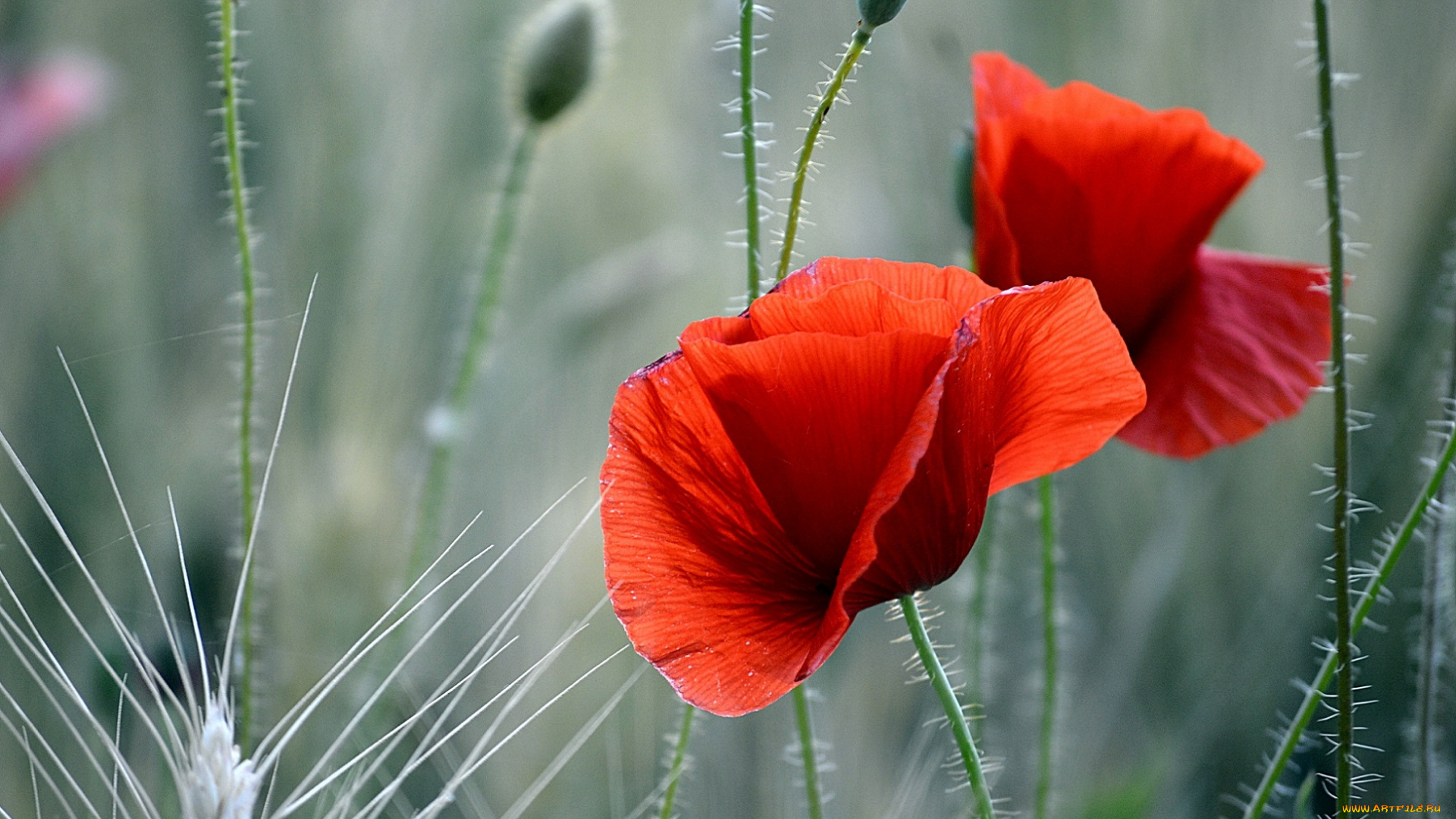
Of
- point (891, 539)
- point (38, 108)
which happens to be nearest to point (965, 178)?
point (891, 539)

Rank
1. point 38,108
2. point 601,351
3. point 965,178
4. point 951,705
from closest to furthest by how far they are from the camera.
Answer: point 951,705
point 965,178
point 38,108
point 601,351

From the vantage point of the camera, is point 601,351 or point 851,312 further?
point 601,351

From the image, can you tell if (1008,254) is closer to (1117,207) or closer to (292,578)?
(1117,207)

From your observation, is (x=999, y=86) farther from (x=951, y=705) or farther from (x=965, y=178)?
(x=951, y=705)

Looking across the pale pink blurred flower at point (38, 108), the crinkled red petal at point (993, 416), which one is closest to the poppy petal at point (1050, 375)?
the crinkled red petal at point (993, 416)

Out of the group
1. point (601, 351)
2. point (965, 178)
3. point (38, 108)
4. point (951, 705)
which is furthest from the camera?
point (601, 351)

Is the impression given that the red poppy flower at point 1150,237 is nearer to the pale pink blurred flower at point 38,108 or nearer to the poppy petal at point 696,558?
A: the poppy petal at point 696,558

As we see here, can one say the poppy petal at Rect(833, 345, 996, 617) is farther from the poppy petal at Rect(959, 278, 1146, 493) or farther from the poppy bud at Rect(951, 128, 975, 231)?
the poppy bud at Rect(951, 128, 975, 231)

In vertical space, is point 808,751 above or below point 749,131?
below

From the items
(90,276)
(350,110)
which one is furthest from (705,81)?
(90,276)
